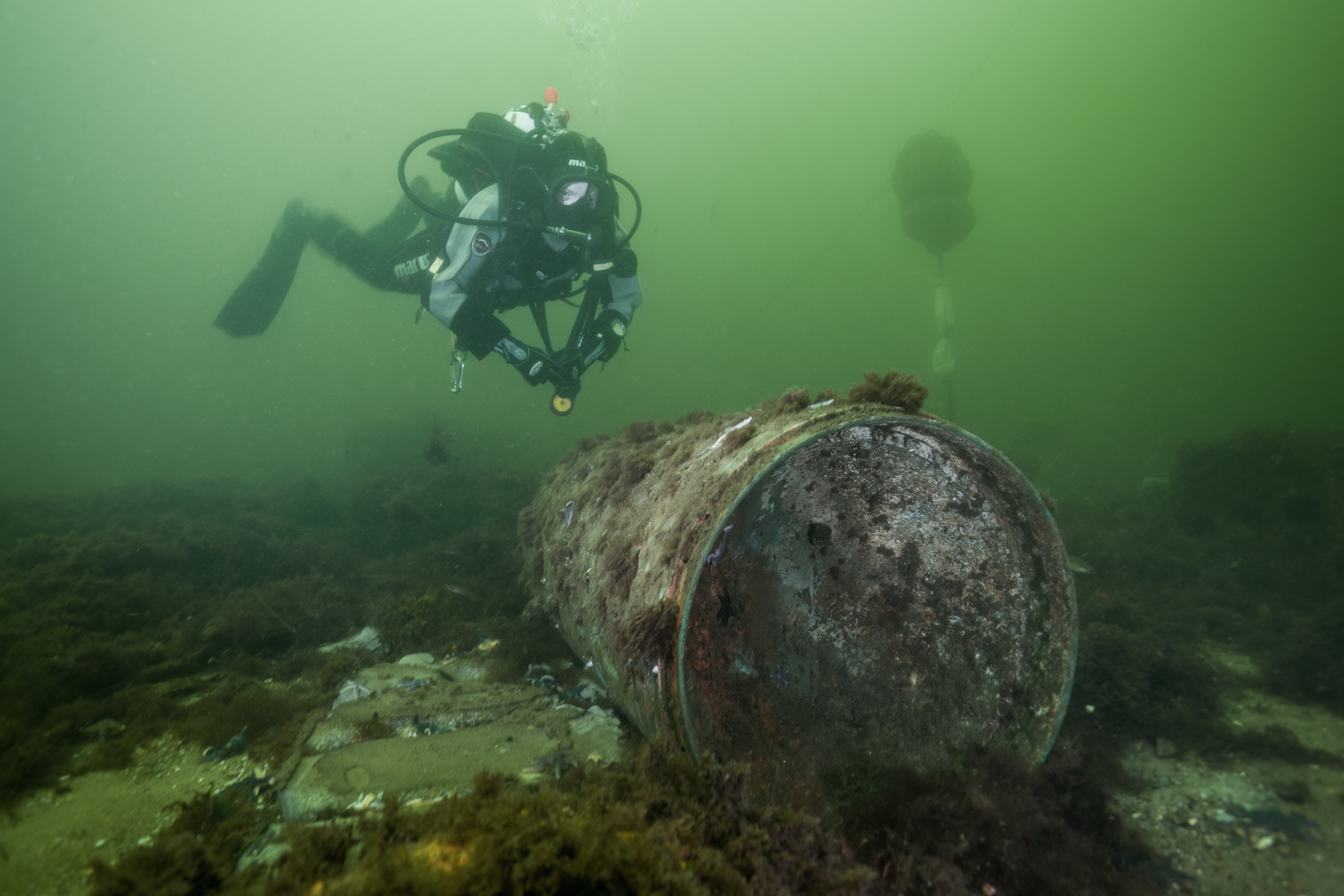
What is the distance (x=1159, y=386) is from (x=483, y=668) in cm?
4863

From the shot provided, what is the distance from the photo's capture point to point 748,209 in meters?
82.1

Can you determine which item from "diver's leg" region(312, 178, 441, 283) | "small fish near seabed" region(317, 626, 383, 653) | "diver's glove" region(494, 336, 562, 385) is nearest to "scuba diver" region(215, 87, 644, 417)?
"diver's glove" region(494, 336, 562, 385)

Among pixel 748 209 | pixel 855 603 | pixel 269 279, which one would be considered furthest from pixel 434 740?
pixel 748 209

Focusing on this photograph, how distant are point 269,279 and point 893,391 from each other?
461 inches

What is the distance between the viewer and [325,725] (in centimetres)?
275

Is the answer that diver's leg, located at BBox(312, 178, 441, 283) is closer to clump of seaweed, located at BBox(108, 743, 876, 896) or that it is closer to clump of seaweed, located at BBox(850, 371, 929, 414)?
clump of seaweed, located at BBox(850, 371, 929, 414)

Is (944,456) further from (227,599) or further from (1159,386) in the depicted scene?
(1159,386)

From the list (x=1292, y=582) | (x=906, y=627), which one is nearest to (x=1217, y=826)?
(x=906, y=627)

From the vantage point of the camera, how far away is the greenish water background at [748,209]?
150 feet

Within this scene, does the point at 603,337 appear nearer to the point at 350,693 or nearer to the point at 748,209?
the point at 350,693

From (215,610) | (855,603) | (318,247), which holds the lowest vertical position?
(215,610)

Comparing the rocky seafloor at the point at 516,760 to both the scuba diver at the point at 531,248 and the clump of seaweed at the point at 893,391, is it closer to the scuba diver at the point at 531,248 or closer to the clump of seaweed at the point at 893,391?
the clump of seaweed at the point at 893,391

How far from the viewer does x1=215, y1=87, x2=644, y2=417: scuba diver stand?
5.99m

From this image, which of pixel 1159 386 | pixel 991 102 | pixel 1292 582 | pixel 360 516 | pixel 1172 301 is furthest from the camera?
pixel 991 102
